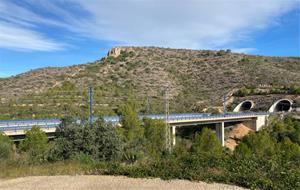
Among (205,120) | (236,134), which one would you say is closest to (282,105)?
(236,134)

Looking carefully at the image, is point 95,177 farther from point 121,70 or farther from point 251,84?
point 121,70

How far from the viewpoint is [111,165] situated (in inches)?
478

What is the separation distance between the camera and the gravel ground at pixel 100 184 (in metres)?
10.2

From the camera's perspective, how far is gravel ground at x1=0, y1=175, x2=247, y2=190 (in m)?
10.2

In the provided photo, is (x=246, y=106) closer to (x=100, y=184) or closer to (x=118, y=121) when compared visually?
(x=118, y=121)

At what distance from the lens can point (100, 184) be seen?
1055 cm

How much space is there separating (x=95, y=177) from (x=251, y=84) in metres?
88.2

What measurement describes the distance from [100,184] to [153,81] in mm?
90957

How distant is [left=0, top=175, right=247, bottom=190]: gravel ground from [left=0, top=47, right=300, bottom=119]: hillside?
152 feet

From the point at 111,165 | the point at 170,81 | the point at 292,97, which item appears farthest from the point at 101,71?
the point at 111,165

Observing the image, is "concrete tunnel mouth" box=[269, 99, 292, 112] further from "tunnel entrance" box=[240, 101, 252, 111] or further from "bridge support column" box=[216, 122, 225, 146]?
"bridge support column" box=[216, 122, 225, 146]

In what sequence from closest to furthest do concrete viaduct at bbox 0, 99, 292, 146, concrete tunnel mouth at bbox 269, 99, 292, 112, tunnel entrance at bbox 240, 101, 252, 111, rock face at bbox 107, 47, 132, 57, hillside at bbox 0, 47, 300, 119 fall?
concrete viaduct at bbox 0, 99, 292, 146 < hillside at bbox 0, 47, 300, 119 < concrete tunnel mouth at bbox 269, 99, 292, 112 < tunnel entrance at bbox 240, 101, 252, 111 < rock face at bbox 107, 47, 132, 57

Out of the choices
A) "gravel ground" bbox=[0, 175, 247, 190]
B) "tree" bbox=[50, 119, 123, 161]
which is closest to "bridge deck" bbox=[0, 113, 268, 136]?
"tree" bbox=[50, 119, 123, 161]

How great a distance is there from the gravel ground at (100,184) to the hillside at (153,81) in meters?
46.3
